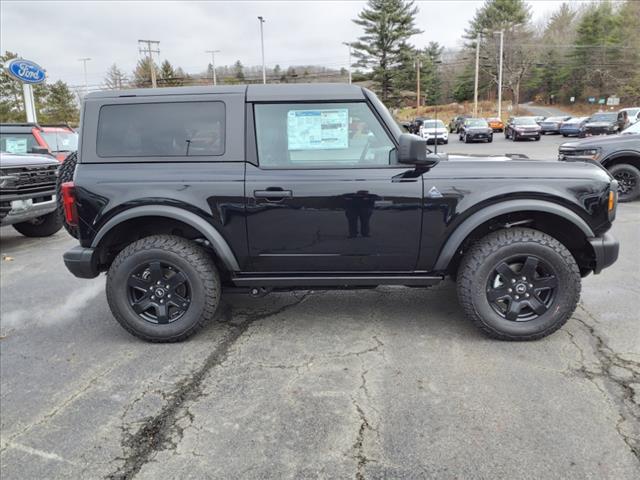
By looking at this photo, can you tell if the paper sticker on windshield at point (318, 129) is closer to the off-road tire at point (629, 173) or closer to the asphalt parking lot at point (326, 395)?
the asphalt parking lot at point (326, 395)

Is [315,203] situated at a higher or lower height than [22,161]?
lower

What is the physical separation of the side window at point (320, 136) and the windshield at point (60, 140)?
8.45m

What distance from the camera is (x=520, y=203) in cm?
337

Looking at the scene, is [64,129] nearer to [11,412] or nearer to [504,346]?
[11,412]

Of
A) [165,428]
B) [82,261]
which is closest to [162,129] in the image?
[82,261]

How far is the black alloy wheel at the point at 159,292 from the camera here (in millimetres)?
3629

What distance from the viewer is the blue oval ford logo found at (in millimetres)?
17562

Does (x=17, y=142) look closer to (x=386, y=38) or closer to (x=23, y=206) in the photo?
(x=23, y=206)

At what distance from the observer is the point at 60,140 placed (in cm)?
1077

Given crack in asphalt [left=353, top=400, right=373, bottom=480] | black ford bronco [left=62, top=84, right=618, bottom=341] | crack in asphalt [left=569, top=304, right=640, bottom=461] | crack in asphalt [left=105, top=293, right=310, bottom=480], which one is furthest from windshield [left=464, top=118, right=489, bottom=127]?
crack in asphalt [left=353, top=400, right=373, bottom=480]

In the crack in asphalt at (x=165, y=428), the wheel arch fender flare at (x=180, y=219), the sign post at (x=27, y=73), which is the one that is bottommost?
the crack in asphalt at (x=165, y=428)

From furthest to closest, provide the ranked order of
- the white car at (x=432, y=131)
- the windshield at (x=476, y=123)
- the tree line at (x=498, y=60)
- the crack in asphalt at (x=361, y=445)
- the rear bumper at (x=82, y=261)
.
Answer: the tree line at (x=498, y=60) < the windshield at (x=476, y=123) < the white car at (x=432, y=131) < the rear bumper at (x=82, y=261) < the crack in asphalt at (x=361, y=445)

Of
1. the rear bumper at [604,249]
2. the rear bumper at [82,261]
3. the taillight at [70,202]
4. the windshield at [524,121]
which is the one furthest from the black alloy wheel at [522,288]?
the windshield at [524,121]

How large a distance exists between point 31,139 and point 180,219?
8382 millimetres
